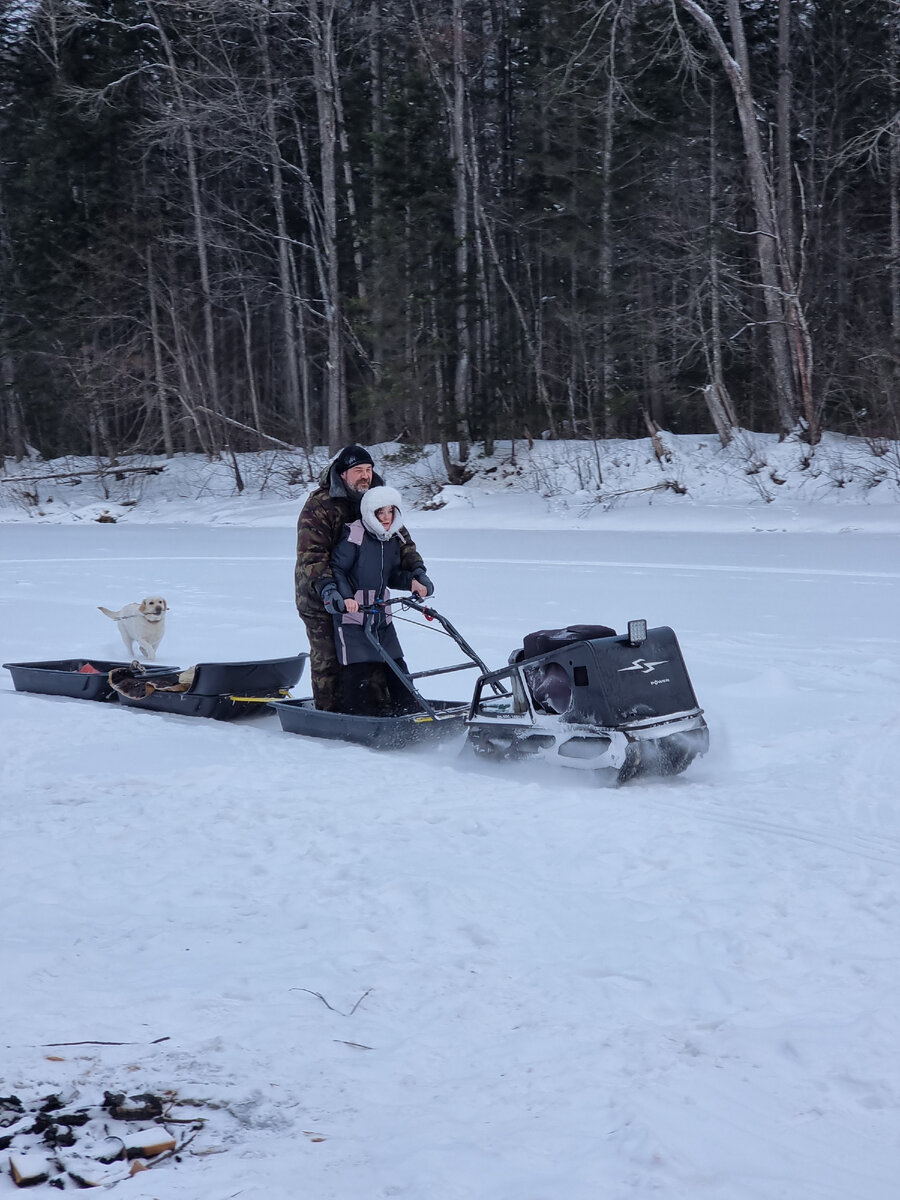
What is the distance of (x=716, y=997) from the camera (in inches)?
106

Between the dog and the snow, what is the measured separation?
130cm

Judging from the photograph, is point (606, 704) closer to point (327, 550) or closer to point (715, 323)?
point (327, 550)

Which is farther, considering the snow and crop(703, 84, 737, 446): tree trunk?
crop(703, 84, 737, 446): tree trunk

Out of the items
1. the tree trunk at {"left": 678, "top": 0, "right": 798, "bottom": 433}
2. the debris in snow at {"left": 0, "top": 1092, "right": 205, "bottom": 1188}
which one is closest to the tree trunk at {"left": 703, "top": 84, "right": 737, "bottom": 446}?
the tree trunk at {"left": 678, "top": 0, "right": 798, "bottom": 433}

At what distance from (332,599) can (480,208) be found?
17.3 meters

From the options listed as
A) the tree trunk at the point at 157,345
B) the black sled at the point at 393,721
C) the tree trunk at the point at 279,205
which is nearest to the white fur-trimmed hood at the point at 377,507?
the black sled at the point at 393,721

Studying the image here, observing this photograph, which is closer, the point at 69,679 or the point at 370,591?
the point at 370,591

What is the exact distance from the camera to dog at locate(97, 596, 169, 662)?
7887 millimetres

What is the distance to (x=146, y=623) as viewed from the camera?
25.8ft

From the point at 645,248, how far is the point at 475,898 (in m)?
18.5

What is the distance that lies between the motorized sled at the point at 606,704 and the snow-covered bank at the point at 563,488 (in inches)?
355

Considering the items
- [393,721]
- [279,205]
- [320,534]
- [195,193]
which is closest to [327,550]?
[320,534]

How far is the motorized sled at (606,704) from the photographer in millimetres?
4453

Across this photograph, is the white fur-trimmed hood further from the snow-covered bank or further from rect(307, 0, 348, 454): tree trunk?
rect(307, 0, 348, 454): tree trunk
